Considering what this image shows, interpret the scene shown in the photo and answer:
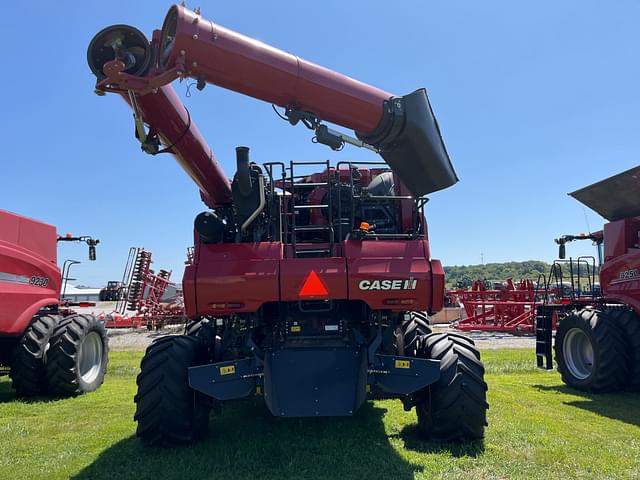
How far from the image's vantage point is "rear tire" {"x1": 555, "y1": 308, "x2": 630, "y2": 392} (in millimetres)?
8055

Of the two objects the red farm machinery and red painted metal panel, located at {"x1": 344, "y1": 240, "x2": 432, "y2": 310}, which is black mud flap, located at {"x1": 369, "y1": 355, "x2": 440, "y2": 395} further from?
the red farm machinery

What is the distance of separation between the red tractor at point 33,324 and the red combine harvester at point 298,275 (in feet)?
12.2

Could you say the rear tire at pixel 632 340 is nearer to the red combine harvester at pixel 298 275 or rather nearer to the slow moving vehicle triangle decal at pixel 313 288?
the red combine harvester at pixel 298 275

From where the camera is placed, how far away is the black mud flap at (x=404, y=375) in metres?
5.00

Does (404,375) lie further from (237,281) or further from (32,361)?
(32,361)

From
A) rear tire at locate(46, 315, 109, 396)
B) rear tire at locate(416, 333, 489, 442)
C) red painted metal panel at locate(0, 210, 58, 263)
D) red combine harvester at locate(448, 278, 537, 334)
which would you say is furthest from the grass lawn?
red combine harvester at locate(448, 278, 537, 334)

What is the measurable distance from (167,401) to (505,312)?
658 inches

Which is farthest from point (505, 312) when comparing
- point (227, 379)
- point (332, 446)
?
point (227, 379)

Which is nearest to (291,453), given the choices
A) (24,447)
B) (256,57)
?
(24,447)

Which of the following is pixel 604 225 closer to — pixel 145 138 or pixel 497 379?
pixel 497 379

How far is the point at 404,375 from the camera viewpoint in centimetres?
505

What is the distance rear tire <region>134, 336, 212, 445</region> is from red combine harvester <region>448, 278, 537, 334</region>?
1496 centimetres

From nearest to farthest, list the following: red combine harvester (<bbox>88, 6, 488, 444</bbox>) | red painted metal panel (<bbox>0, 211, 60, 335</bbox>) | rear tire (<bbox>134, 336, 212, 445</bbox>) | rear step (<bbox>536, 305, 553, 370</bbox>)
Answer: red combine harvester (<bbox>88, 6, 488, 444</bbox>)
rear tire (<bbox>134, 336, 212, 445</bbox>)
red painted metal panel (<bbox>0, 211, 60, 335</bbox>)
rear step (<bbox>536, 305, 553, 370</bbox>)

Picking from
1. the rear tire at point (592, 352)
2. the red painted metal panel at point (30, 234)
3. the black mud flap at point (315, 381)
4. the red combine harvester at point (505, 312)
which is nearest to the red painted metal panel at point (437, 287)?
the black mud flap at point (315, 381)
